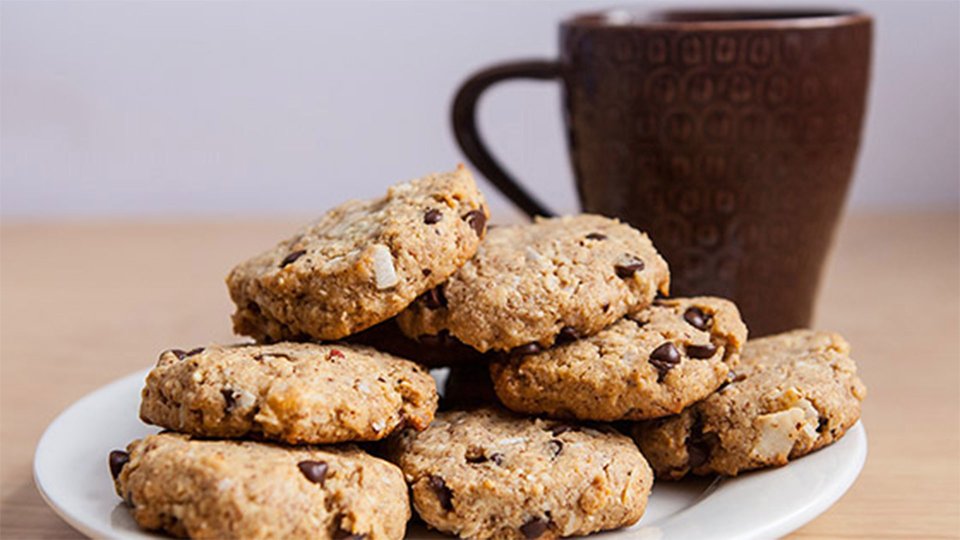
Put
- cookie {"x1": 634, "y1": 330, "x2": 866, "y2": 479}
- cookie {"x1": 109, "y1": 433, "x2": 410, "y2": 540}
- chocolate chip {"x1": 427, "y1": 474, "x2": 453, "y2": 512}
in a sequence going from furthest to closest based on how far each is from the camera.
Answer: cookie {"x1": 634, "y1": 330, "x2": 866, "y2": 479} → chocolate chip {"x1": 427, "y1": 474, "x2": 453, "y2": 512} → cookie {"x1": 109, "y1": 433, "x2": 410, "y2": 540}

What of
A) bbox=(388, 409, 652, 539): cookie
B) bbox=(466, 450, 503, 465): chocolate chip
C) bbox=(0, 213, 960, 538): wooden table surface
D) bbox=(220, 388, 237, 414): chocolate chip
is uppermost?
bbox=(220, 388, 237, 414): chocolate chip

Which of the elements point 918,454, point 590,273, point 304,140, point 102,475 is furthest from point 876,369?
point 304,140

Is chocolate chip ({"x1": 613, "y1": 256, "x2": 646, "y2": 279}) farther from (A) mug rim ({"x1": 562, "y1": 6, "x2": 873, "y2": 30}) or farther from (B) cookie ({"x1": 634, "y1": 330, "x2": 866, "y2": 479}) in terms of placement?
(A) mug rim ({"x1": 562, "y1": 6, "x2": 873, "y2": 30})

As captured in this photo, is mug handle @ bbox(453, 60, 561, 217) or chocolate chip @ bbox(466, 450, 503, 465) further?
mug handle @ bbox(453, 60, 561, 217)

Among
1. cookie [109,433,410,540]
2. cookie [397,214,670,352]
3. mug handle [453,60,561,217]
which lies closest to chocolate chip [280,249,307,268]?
cookie [397,214,670,352]

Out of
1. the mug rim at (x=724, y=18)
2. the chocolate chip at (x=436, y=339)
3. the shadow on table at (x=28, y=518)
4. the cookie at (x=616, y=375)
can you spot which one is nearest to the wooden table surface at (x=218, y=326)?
the shadow on table at (x=28, y=518)

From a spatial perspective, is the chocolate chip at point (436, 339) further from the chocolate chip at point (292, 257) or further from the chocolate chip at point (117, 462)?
the chocolate chip at point (117, 462)

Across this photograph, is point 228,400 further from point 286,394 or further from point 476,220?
point 476,220
